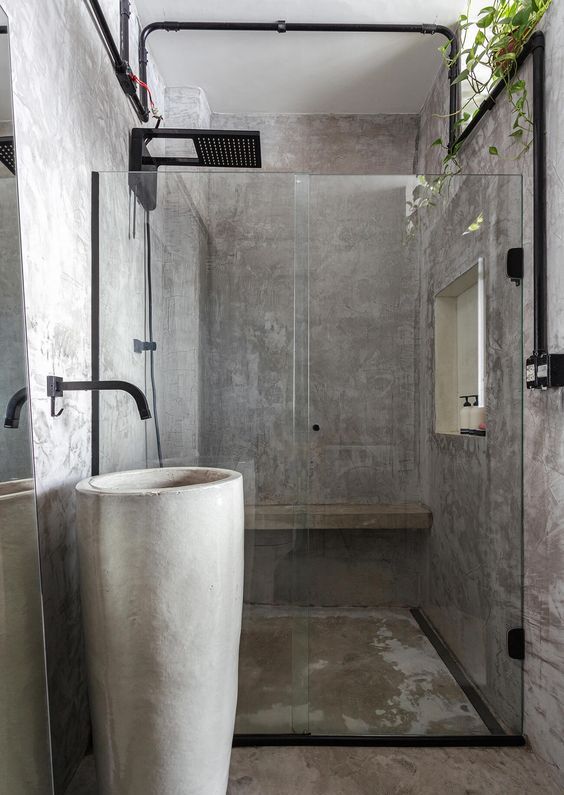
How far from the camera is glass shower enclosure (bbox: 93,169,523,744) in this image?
1.46 meters

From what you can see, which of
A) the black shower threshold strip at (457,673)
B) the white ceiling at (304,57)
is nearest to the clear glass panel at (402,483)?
the black shower threshold strip at (457,673)

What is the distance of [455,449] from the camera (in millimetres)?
1536

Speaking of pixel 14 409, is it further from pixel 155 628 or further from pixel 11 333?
pixel 155 628

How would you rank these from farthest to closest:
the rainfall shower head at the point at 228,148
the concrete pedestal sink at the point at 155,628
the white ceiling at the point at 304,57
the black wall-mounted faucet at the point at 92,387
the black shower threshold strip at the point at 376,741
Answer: the white ceiling at the point at 304,57 < the rainfall shower head at the point at 228,148 < the black shower threshold strip at the point at 376,741 < the black wall-mounted faucet at the point at 92,387 < the concrete pedestal sink at the point at 155,628

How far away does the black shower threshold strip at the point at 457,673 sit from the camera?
1.47m

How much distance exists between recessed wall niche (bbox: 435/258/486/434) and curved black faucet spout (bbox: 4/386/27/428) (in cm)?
113

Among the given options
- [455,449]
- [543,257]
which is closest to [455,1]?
[543,257]

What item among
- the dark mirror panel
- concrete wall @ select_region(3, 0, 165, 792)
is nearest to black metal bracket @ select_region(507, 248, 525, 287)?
concrete wall @ select_region(3, 0, 165, 792)

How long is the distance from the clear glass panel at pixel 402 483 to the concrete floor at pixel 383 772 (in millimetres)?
70

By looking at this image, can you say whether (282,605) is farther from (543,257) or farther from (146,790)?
(543,257)

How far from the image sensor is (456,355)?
1.54 m

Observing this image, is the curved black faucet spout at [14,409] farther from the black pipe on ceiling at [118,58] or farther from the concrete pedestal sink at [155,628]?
the black pipe on ceiling at [118,58]

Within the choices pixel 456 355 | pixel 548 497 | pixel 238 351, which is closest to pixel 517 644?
pixel 548 497

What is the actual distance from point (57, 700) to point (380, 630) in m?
0.89
